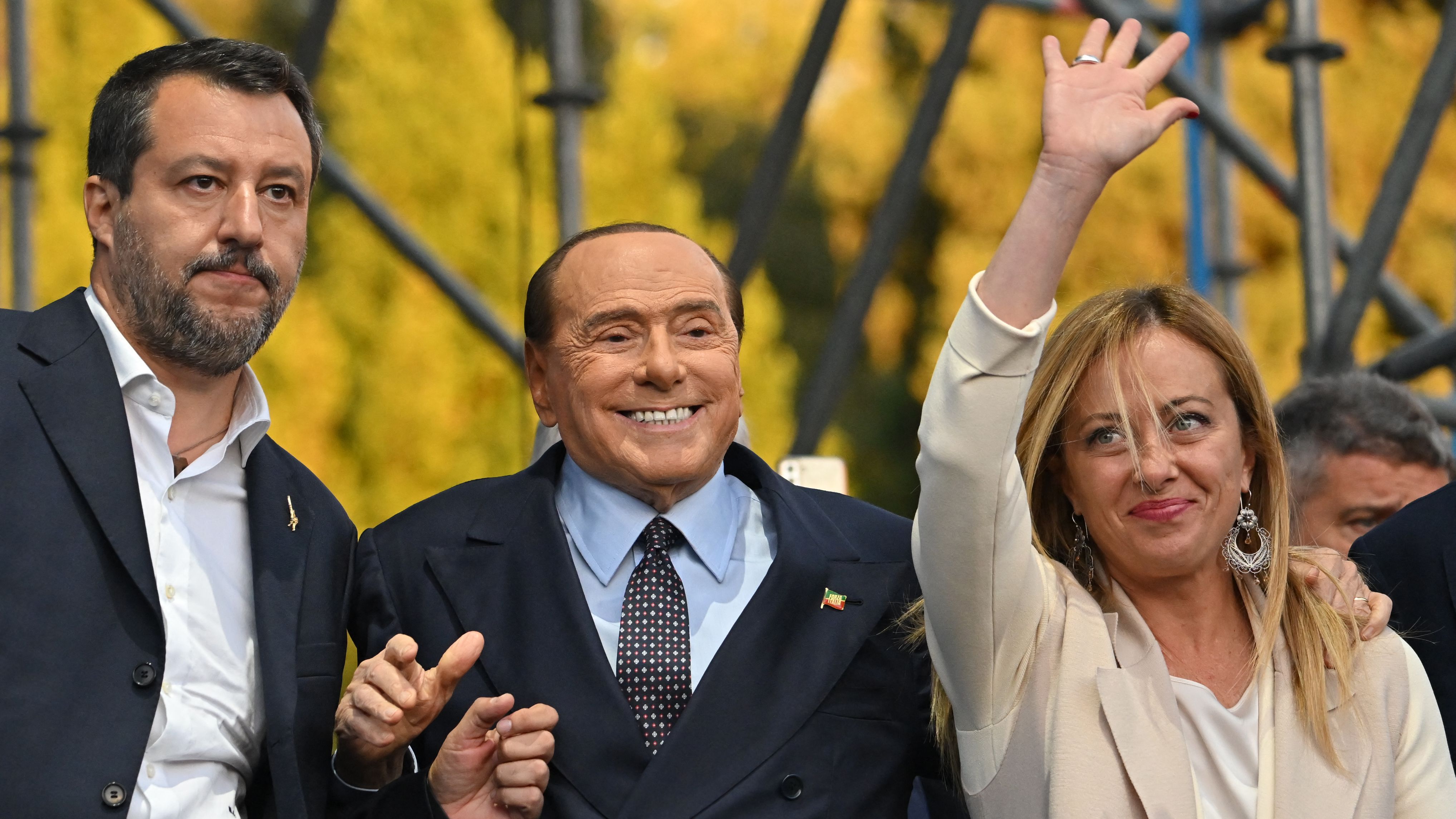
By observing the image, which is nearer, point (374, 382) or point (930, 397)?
point (930, 397)

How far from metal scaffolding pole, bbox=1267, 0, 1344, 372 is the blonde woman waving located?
228cm

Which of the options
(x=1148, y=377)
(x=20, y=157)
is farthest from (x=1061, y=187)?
(x=20, y=157)

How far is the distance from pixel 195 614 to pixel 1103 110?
1308mm

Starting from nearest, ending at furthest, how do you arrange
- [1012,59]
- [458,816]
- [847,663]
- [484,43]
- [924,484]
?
[924,484]
[458,816]
[847,663]
[484,43]
[1012,59]

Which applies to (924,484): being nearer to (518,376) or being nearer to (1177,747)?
(1177,747)

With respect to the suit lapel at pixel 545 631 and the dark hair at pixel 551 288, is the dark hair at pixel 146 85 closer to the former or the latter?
the dark hair at pixel 551 288

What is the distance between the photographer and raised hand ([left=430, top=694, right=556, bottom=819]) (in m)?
1.97

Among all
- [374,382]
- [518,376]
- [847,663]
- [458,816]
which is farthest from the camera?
[374,382]

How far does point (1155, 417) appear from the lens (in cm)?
213

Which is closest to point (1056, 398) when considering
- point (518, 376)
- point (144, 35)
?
point (518, 376)

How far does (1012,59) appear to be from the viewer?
7.11m

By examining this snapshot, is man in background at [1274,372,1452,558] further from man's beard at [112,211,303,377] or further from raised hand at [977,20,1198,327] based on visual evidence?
man's beard at [112,211,303,377]

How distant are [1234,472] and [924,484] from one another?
51cm

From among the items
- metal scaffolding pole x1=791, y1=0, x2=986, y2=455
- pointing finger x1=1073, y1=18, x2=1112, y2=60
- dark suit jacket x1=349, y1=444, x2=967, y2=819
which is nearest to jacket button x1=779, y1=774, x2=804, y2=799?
dark suit jacket x1=349, y1=444, x2=967, y2=819
